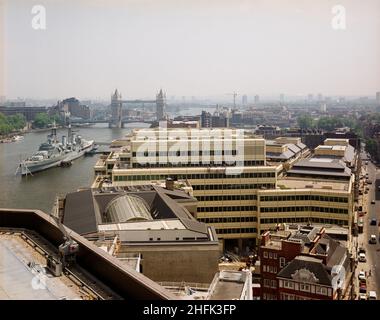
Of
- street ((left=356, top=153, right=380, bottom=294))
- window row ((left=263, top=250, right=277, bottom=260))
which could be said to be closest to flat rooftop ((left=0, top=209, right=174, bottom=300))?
window row ((left=263, top=250, right=277, bottom=260))

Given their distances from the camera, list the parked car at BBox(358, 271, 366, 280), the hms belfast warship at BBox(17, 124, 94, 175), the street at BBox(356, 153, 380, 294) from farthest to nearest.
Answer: the hms belfast warship at BBox(17, 124, 94, 175), the street at BBox(356, 153, 380, 294), the parked car at BBox(358, 271, 366, 280)

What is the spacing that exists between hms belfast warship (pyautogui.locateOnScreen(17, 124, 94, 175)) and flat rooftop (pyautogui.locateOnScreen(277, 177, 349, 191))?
22.1ft

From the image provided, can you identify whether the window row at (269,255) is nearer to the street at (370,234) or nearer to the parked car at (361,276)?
the street at (370,234)

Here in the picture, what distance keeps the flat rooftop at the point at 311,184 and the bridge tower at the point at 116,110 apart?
1928 cm

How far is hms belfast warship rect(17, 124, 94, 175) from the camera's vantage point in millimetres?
12203

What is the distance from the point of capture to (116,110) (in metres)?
27.7

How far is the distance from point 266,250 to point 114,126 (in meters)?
22.5

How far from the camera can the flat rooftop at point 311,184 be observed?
21.8 ft

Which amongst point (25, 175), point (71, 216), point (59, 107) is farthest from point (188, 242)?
point (59, 107)

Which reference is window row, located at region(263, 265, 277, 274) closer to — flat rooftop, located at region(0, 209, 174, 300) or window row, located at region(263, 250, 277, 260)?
window row, located at region(263, 250, 277, 260)

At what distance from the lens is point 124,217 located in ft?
13.6

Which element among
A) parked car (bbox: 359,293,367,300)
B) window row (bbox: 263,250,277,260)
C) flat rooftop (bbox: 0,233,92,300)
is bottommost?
parked car (bbox: 359,293,367,300)

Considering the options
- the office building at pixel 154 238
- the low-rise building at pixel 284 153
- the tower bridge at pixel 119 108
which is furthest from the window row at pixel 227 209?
the tower bridge at pixel 119 108
